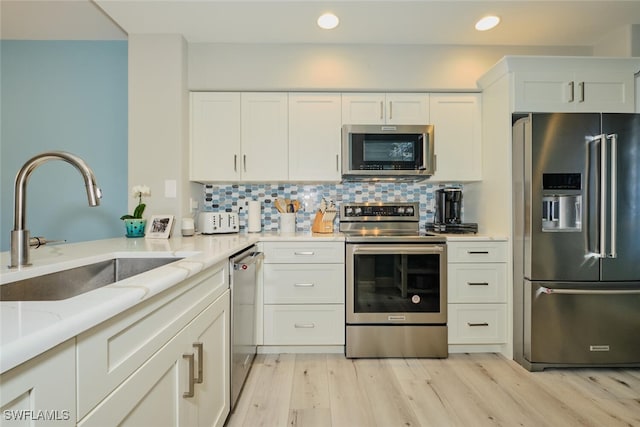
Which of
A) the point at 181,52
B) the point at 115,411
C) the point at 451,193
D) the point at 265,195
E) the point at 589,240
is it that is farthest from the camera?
the point at 265,195

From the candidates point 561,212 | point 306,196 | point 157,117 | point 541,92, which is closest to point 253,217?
point 306,196

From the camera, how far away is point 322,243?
233 centimetres

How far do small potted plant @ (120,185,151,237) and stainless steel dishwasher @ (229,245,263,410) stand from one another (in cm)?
84

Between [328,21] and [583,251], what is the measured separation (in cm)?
239

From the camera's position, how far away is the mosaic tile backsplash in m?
2.89

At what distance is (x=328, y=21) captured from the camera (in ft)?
7.44

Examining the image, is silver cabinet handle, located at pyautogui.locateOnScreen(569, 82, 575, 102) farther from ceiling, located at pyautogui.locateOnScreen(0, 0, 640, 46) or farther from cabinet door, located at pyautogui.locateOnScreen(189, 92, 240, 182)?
cabinet door, located at pyautogui.locateOnScreen(189, 92, 240, 182)

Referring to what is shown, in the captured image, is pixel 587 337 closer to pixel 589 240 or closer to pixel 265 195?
pixel 589 240

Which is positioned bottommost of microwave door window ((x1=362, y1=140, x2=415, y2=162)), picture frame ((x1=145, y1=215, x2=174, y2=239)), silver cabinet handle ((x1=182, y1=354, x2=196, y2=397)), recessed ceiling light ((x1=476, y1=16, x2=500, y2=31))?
silver cabinet handle ((x1=182, y1=354, x2=196, y2=397))

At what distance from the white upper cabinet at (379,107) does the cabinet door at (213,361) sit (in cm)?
180

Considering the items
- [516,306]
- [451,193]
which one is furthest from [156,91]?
[516,306]

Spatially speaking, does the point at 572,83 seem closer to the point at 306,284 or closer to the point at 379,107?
the point at 379,107

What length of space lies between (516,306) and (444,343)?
58 cm

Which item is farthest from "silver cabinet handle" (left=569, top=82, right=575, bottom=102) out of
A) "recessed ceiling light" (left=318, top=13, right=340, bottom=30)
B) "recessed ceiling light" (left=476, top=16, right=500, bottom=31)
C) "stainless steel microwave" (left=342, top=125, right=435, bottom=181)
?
"recessed ceiling light" (left=318, top=13, right=340, bottom=30)
